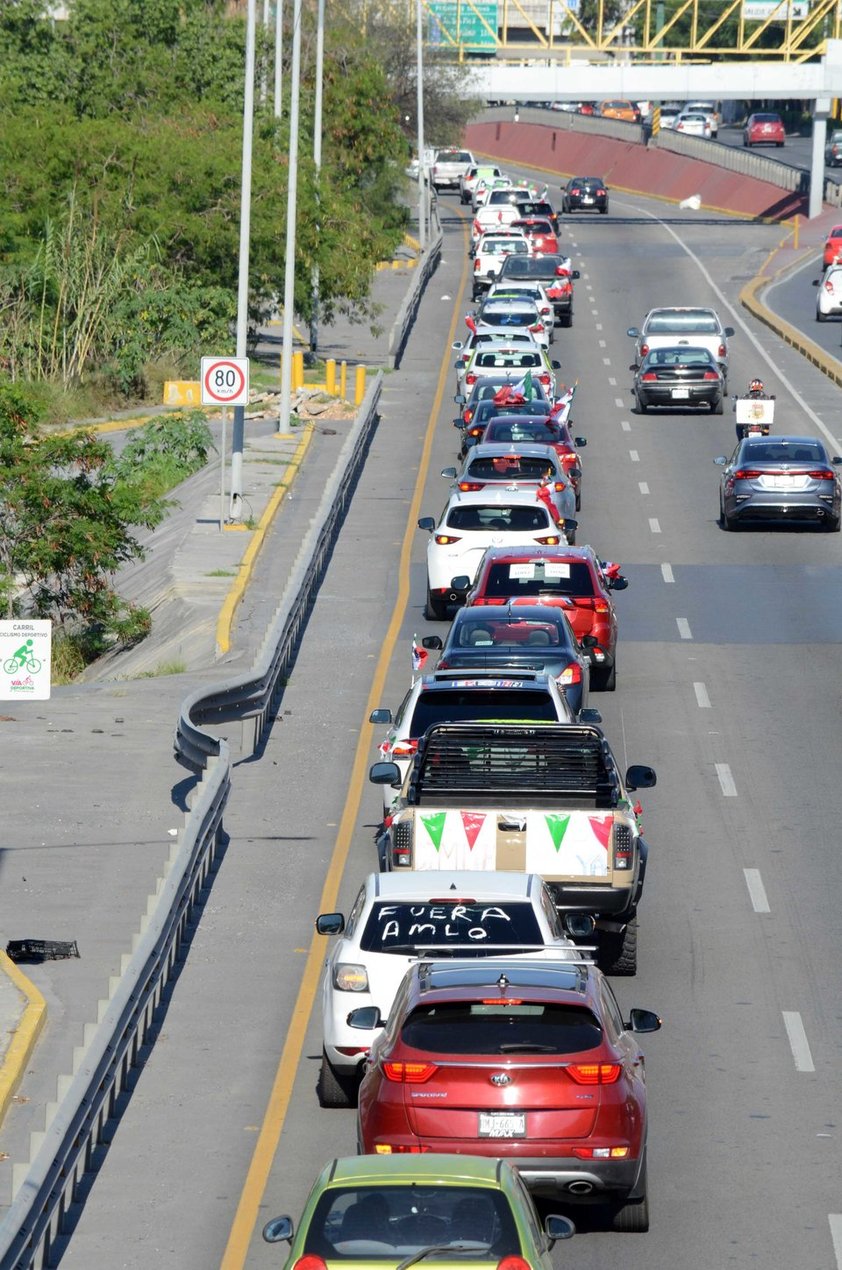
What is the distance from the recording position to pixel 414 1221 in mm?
8797

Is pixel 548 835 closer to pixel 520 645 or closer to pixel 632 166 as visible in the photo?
pixel 520 645

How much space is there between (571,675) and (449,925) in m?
9.00

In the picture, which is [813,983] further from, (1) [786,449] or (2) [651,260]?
(2) [651,260]

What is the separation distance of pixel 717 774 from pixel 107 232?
3669cm

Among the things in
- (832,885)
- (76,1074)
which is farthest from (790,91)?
(76,1074)

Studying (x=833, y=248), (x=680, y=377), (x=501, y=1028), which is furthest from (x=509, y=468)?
(x=833, y=248)

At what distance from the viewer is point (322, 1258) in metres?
8.69

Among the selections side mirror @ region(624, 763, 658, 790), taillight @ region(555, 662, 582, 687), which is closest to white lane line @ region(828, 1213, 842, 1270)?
side mirror @ region(624, 763, 658, 790)

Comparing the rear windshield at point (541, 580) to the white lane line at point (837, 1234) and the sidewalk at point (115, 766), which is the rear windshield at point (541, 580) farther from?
the white lane line at point (837, 1234)

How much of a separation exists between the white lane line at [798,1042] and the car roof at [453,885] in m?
1.95

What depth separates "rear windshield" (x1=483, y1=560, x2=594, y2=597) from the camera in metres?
25.8

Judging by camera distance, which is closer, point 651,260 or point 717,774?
point 717,774

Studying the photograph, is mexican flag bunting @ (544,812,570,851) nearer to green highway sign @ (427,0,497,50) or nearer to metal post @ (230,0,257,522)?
metal post @ (230,0,257,522)

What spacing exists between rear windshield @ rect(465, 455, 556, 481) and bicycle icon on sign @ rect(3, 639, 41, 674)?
17.2 m
